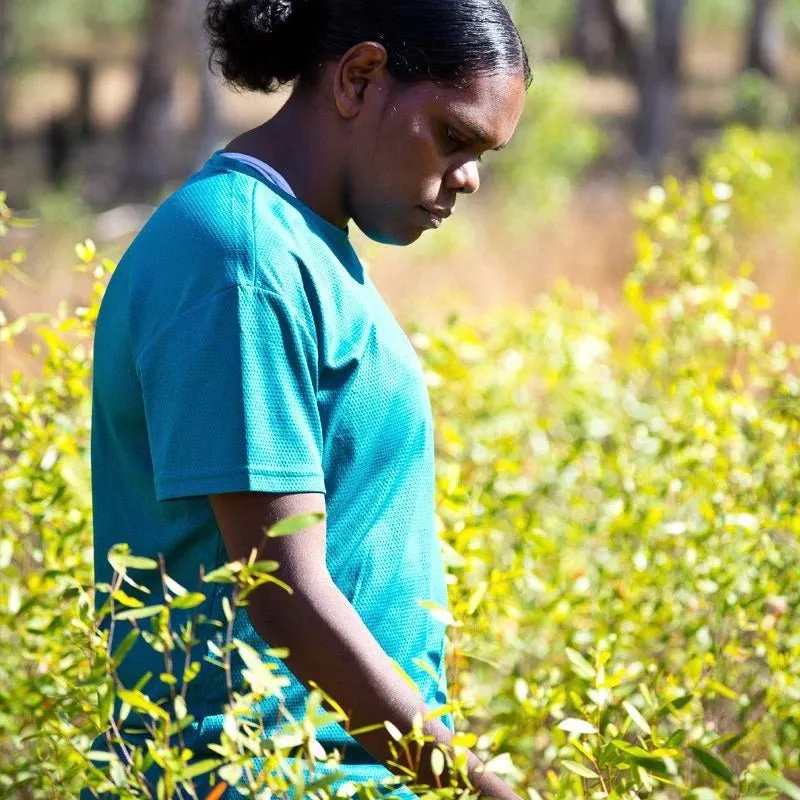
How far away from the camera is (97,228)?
10.9 m

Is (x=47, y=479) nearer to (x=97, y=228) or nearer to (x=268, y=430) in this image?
(x=268, y=430)

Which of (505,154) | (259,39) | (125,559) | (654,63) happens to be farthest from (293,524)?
(654,63)

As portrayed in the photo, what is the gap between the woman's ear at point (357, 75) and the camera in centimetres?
153

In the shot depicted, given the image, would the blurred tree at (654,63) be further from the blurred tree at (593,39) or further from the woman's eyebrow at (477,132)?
the woman's eyebrow at (477,132)

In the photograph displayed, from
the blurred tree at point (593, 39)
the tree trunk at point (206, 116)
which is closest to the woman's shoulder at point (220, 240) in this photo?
the tree trunk at point (206, 116)

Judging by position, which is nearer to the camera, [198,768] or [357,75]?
[198,768]

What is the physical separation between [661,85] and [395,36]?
15070 mm

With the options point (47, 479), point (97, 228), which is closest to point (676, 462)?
point (47, 479)

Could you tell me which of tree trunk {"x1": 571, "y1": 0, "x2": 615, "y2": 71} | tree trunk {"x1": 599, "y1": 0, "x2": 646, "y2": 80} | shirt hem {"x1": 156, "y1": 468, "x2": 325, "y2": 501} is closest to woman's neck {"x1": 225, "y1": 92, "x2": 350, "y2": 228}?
shirt hem {"x1": 156, "y1": 468, "x2": 325, "y2": 501}

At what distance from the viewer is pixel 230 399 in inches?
52.4

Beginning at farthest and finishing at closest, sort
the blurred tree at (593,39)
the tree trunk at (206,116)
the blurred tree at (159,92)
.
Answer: the blurred tree at (593,39) → the blurred tree at (159,92) → the tree trunk at (206,116)

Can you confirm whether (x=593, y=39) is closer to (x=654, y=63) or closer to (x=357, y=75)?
(x=654, y=63)

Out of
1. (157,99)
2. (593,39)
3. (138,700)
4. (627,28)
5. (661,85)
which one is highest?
(138,700)

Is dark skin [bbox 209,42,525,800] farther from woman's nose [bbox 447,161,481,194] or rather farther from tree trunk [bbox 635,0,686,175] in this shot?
tree trunk [bbox 635,0,686,175]
